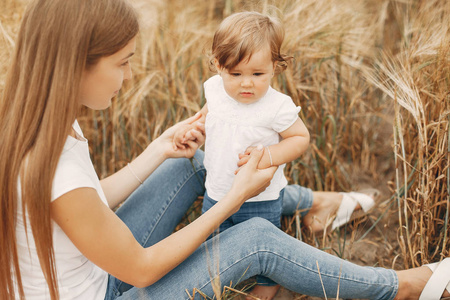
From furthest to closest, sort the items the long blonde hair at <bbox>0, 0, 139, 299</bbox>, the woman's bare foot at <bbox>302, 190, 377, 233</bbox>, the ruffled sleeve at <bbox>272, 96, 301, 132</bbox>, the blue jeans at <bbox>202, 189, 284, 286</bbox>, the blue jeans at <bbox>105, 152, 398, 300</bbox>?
the woman's bare foot at <bbox>302, 190, 377, 233</bbox>
the blue jeans at <bbox>202, 189, 284, 286</bbox>
the ruffled sleeve at <bbox>272, 96, 301, 132</bbox>
the blue jeans at <bbox>105, 152, 398, 300</bbox>
the long blonde hair at <bbox>0, 0, 139, 299</bbox>

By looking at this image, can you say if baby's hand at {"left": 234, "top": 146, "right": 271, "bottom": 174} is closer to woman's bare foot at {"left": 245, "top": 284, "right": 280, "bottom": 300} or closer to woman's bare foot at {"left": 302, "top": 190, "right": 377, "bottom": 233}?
woman's bare foot at {"left": 245, "top": 284, "right": 280, "bottom": 300}

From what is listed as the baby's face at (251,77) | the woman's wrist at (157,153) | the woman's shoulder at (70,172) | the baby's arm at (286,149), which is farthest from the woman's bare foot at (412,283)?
the woman's shoulder at (70,172)

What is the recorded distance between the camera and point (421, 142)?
175cm

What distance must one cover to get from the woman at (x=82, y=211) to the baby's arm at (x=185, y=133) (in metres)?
0.32

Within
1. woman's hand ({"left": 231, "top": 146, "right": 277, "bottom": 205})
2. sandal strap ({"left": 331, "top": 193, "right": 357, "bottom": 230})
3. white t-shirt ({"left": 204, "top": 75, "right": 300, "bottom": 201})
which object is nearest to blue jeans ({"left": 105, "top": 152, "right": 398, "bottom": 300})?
woman's hand ({"left": 231, "top": 146, "right": 277, "bottom": 205})

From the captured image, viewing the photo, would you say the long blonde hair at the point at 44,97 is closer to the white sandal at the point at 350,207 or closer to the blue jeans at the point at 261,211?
the blue jeans at the point at 261,211

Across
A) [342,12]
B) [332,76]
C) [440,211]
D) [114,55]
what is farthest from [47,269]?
[342,12]

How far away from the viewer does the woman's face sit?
1.22 meters

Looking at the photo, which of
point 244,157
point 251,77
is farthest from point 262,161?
point 251,77

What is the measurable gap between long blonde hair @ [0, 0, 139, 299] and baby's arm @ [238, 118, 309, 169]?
2.07 feet

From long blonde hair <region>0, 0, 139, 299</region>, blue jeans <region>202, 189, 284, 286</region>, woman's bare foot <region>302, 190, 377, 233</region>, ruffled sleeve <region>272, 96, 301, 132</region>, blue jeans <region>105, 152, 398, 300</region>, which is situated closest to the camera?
long blonde hair <region>0, 0, 139, 299</region>

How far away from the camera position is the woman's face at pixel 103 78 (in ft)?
4.00

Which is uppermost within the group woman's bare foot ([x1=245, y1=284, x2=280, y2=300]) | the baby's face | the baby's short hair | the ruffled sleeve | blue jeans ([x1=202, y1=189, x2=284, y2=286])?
the baby's short hair

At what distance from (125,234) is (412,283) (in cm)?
102
